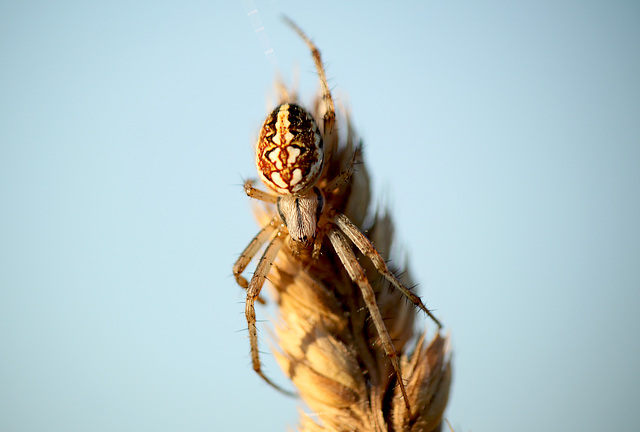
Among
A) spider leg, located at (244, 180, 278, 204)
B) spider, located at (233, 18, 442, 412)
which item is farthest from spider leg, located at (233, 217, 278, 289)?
spider leg, located at (244, 180, 278, 204)

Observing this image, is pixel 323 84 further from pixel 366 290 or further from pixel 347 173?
pixel 366 290

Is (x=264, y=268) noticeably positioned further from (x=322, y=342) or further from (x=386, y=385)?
(x=386, y=385)

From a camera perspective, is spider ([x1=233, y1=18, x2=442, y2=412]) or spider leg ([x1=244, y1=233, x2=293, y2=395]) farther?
spider leg ([x1=244, y1=233, x2=293, y2=395])

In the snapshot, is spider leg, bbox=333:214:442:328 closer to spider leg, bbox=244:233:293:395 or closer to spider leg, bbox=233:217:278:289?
spider leg, bbox=244:233:293:395

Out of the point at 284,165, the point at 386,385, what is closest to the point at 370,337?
the point at 386,385

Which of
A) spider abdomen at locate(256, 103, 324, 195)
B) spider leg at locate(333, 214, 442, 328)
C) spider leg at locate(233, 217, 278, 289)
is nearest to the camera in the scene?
spider leg at locate(333, 214, 442, 328)

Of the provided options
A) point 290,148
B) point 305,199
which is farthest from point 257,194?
point 290,148

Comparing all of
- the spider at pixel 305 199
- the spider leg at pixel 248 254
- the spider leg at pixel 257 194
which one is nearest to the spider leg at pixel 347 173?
the spider at pixel 305 199
